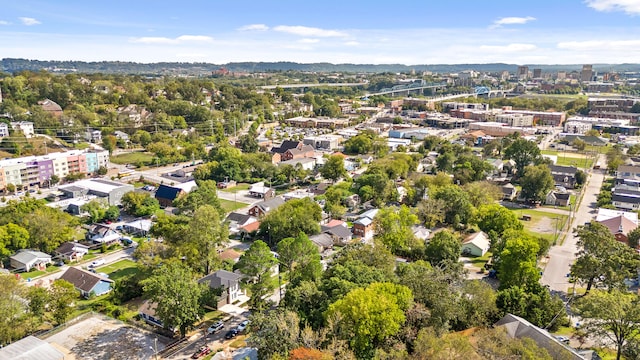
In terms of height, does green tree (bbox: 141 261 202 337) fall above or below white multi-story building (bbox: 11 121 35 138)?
below

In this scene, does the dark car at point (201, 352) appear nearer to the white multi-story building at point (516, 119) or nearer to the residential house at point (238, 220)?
the residential house at point (238, 220)

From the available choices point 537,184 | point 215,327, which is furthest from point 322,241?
point 537,184

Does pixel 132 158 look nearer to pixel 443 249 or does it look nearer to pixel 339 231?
pixel 339 231

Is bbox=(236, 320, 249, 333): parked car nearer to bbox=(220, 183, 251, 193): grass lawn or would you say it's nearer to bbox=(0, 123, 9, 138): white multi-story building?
bbox=(220, 183, 251, 193): grass lawn

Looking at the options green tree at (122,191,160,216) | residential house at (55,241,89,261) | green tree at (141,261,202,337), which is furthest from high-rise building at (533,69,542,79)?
green tree at (141,261,202,337)

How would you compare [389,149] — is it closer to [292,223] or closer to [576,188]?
[576,188]

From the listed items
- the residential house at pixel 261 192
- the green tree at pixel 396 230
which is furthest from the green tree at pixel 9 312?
the residential house at pixel 261 192
